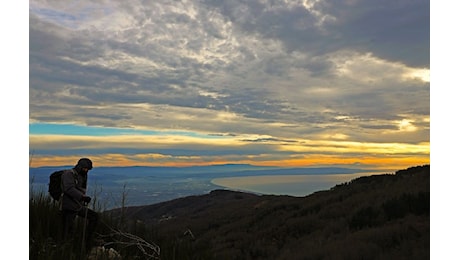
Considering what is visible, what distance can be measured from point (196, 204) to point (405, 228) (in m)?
35.7

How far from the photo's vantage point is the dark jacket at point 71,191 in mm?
8008

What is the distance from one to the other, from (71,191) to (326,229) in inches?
446

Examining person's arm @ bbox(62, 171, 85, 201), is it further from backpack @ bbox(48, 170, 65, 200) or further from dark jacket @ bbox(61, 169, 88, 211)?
backpack @ bbox(48, 170, 65, 200)

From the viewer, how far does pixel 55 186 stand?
8531 mm

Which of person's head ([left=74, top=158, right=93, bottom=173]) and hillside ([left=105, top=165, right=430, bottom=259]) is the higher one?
person's head ([left=74, top=158, right=93, bottom=173])

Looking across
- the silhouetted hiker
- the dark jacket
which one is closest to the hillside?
the silhouetted hiker

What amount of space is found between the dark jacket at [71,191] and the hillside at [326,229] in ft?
3.47

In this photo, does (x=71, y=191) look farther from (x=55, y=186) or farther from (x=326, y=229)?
(x=326, y=229)

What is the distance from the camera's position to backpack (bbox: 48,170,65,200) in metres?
8.50

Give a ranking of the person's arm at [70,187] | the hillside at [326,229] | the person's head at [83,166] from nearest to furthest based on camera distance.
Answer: the person's arm at [70,187]
the person's head at [83,166]
the hillside at [326,229]

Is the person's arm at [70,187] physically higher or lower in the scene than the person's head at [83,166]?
lower

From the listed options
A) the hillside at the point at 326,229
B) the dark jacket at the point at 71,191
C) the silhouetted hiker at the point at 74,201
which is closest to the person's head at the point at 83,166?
the silhouetted hiker at the point at 74,201

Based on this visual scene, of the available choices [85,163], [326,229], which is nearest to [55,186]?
[85,163]

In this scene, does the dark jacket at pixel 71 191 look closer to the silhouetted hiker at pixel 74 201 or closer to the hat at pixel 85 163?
the silhouetted hiker at pixel 74 201
